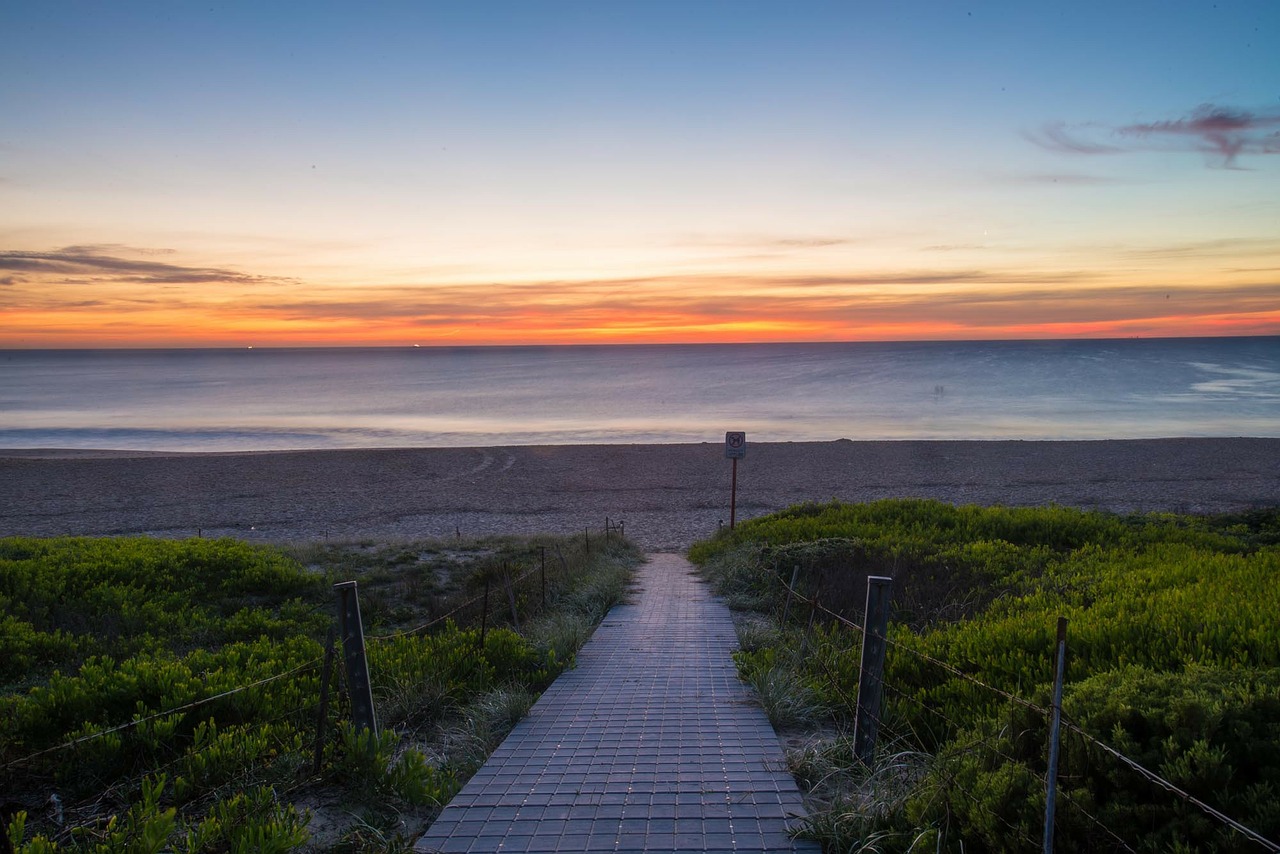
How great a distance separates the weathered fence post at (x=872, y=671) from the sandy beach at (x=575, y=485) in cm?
1724

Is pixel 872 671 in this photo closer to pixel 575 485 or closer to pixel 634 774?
pixel 634 774

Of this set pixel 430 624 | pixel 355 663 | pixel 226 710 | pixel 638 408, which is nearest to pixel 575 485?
pixel 430 624

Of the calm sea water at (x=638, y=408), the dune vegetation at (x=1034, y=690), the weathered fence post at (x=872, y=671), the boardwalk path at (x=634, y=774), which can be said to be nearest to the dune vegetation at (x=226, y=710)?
the boardwalk path at (x=634, y=774)

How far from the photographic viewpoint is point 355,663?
5.37 metres

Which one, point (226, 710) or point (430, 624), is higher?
point (226, 710)

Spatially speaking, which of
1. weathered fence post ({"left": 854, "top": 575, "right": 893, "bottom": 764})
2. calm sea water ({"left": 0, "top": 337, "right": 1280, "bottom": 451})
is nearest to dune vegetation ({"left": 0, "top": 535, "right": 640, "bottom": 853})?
weathered fence post ({"left": 854, "top": 575, "right": 893, "bottom": 764})

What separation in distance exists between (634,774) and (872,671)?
1641mm

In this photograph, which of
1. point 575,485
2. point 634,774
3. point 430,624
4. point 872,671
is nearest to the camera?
point 634,774

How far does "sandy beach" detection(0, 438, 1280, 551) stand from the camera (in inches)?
1136

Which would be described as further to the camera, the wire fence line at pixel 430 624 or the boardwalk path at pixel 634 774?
the wire fence line at pixel 430 624

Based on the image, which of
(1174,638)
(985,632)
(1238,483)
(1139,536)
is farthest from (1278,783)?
(1238,483)

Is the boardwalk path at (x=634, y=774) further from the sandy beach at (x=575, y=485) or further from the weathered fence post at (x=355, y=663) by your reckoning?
the sandy beach at (x=575, y=485)

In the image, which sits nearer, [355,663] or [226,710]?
[355,663]

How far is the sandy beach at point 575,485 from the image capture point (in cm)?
2886
